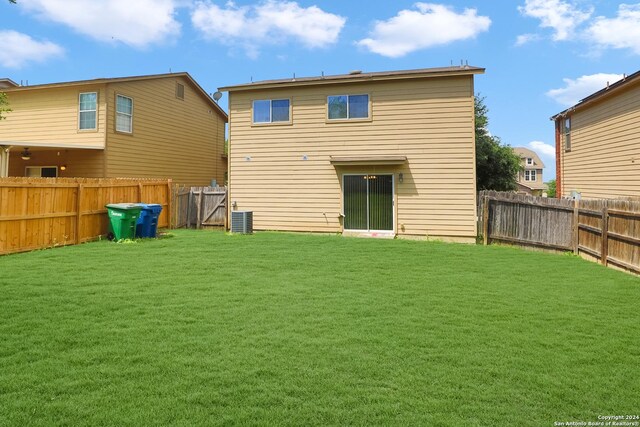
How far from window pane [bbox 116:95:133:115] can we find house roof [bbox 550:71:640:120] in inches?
725

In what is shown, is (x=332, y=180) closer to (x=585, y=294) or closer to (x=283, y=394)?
(x=585, y=294)

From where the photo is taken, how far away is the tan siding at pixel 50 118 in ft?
53.2

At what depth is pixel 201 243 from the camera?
11.4m

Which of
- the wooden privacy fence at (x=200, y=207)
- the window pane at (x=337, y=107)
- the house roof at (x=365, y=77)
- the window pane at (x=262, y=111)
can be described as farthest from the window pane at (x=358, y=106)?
the wooden privacy fence at (x=200, y=207)

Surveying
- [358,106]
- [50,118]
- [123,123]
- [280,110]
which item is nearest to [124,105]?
[123,123]

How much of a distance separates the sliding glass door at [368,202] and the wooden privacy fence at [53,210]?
7.17 m

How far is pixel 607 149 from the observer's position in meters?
16.1

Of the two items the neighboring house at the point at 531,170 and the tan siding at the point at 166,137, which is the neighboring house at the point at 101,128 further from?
the neighboring house at the point at 531,170

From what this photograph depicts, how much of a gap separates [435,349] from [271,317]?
1892 mm

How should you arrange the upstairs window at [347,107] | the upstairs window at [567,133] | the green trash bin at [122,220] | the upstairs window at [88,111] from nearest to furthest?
the green trash bin at [122,220], the upstairs window at [347,107], the upstairs window at [88,111], the upstairs window at [567,133]

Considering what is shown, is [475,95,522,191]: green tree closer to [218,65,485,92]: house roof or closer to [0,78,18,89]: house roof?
[218,65,485,92]: house roof

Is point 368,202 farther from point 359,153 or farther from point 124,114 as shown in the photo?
point 124,114

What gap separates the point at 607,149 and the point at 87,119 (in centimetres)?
2034

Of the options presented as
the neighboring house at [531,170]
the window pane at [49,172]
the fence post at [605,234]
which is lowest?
the fence post at [605,234]
